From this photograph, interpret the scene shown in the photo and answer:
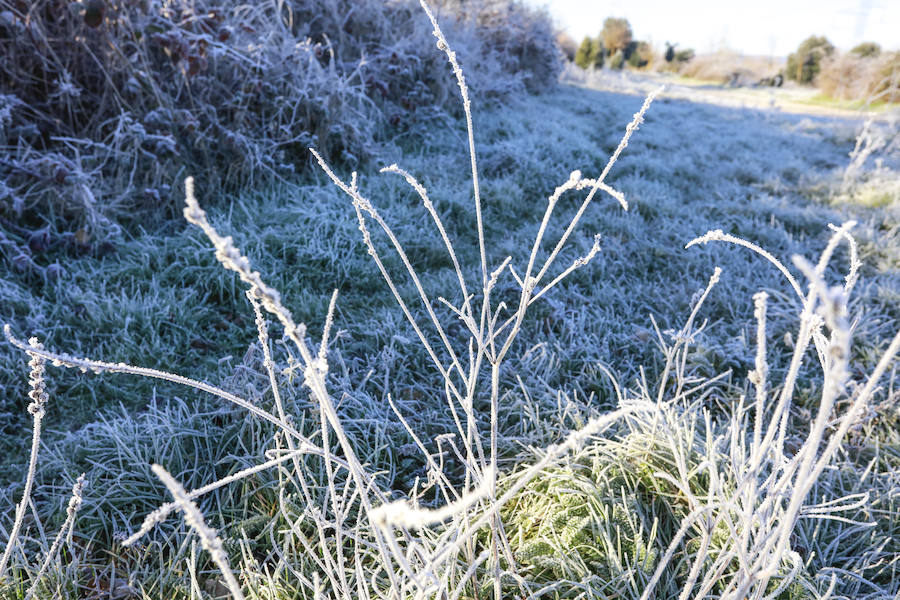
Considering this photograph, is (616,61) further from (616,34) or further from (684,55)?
(684,55)

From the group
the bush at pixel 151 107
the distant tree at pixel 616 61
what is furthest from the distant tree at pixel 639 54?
the bush at pixel 151 107

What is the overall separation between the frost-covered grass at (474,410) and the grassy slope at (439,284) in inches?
0.7

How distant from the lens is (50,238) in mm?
2875

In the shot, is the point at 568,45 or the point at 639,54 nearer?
the point at 568,45

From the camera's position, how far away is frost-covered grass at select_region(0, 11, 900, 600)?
3.77ft

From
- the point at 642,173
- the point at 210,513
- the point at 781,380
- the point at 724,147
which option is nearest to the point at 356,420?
the point at 210,513

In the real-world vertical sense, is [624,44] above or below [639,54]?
above

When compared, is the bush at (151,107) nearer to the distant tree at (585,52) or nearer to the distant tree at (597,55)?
the distant tree at (585,52)

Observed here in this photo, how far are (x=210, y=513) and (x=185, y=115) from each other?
2927mm

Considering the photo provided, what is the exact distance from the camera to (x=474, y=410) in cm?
216

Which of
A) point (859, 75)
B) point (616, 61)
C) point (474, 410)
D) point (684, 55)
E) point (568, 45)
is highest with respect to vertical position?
point (684, 55)

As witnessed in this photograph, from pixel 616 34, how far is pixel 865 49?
15.7 m

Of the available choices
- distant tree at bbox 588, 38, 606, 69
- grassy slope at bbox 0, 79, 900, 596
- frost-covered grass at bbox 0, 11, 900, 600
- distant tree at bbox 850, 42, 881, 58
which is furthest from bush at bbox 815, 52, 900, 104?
distant tree at bbox 588, 38, 606, 69

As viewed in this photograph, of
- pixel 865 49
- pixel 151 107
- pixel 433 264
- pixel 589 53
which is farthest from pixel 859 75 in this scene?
pixel 151 107
